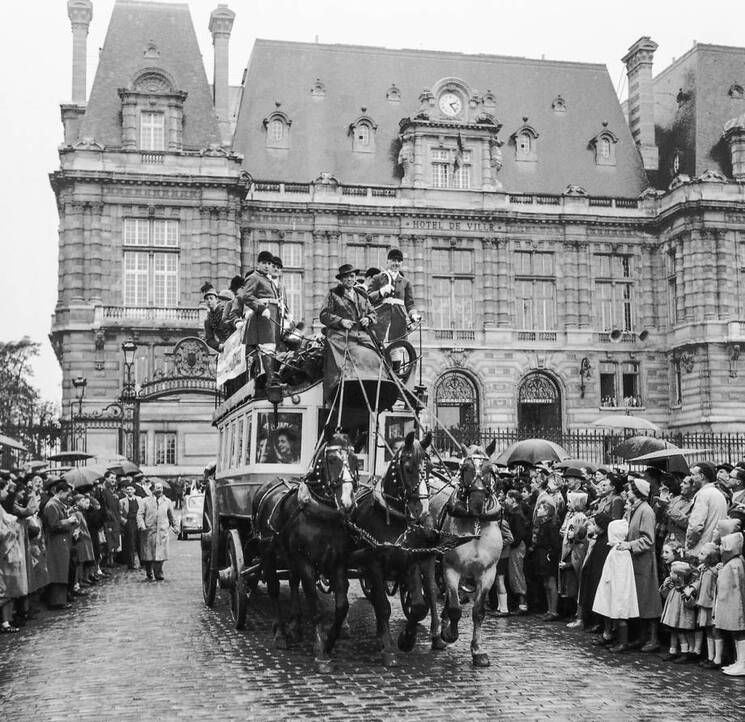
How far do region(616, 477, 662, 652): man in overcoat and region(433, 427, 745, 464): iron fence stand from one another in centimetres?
1945

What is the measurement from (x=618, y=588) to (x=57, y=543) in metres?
7.71

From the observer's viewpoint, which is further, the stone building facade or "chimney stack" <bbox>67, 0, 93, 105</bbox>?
"chimney stack" <bbox>67, 0, 93, 105</bbox>

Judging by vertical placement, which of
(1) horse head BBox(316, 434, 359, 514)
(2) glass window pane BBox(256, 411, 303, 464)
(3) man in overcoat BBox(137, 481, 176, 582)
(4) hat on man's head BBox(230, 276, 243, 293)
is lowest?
(3) man in overcoat BBox(137, 481, 176, 582)

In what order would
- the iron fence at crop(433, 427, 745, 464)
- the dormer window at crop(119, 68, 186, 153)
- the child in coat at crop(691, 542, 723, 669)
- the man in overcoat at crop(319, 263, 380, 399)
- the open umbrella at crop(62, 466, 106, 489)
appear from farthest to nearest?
the dormer window at crop(119, 68, 186, 153), the iron fence at crop(433, 427, 745, 464), the open umbrella at crop(62, 466, 106, 489), the man in overcoat at crop(319, 263, 380, 399), the child in coat at crop(691, 542, 723, 669)

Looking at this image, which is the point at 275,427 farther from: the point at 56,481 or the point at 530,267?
the point at 530,267

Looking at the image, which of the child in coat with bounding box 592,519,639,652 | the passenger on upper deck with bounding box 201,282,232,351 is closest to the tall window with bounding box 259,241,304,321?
the passenger on upper deck with bounding box 201,282,232,351

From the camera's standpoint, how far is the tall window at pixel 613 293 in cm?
4241

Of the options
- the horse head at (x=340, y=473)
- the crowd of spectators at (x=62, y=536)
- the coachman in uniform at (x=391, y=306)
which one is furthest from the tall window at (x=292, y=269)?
the horse head at (x=340, y=473)

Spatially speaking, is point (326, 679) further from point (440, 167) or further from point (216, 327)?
point (440, 167)

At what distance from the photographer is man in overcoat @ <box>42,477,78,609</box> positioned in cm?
1419

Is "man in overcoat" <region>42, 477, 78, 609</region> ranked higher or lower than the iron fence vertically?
lower

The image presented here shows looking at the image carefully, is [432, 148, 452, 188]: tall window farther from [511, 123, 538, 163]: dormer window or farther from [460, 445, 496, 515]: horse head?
[460, 445, 496, 515]: horse head

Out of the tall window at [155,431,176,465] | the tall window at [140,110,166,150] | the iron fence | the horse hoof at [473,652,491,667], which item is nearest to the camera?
the horse hoof at [473,652,491,667]

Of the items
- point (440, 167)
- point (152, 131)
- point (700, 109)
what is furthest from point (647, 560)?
point (700, 109)
